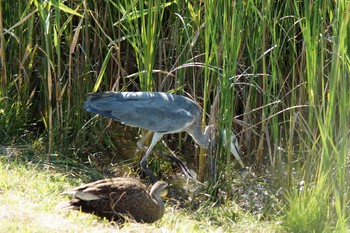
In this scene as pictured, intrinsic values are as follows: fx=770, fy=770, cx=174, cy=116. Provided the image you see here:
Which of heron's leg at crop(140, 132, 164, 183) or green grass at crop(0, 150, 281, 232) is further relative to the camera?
heron's leg at crop(140, 132, 164, 183)

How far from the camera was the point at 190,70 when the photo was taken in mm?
6586

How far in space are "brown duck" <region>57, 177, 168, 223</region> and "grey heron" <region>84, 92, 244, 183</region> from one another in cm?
133

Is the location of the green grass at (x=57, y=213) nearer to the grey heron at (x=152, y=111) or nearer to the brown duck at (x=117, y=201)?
the brown duck at (x=117, y=201)

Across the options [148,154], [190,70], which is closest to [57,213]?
[148,154]

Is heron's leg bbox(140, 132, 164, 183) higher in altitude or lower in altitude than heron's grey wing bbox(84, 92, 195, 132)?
lower

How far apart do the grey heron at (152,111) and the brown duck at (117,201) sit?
1333 mm

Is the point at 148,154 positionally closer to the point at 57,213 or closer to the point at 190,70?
the point at 190,70

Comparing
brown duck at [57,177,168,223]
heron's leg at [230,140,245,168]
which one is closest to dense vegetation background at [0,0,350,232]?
heron's leg at [230,140,245,168]

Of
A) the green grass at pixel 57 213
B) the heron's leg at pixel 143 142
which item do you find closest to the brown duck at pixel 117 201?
the green grass at pixel 57 213

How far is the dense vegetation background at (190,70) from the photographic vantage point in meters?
5.52

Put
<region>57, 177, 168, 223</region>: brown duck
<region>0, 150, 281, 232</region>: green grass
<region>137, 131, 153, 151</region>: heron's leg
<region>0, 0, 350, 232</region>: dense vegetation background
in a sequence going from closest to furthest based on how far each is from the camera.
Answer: <region>0, 150, 281, 232</region>: green grass, <region>57, 177, 168, 223</region>: brown duck, <region>0, 0, 350, 232</region>: dense vegetation background, <region>137, 131, 153, 151</region>: heron's leg

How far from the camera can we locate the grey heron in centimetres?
619

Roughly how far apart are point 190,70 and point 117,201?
2135mm

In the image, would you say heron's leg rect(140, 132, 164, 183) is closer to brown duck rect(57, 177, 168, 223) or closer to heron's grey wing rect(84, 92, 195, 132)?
heron's grey wing rect(84, 92, 195, 132)
